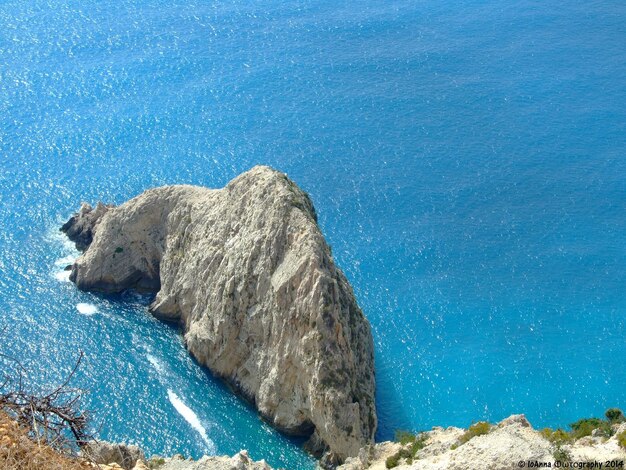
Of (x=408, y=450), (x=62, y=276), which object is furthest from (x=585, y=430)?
(x=62, y=276)

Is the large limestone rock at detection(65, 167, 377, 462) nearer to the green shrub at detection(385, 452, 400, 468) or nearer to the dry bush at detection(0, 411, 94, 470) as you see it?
the green shrub at detection(385, 452, 400, 468)

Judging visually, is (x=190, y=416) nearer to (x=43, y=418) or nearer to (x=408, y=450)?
(x=408, y=450)

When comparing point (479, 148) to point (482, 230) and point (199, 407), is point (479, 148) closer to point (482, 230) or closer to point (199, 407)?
point (482, 230)

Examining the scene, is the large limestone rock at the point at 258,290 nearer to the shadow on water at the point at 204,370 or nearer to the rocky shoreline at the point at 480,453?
the shadow on water at the point at 204,370

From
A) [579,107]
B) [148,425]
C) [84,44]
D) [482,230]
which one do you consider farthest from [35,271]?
[579,107]

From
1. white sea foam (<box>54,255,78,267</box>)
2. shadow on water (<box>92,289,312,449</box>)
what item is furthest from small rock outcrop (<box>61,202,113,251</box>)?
shadow on water (<box>92,289,312,449</box>)

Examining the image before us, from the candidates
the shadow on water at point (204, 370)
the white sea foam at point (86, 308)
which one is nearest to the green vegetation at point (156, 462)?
the shadow on water at point (204, 370)
